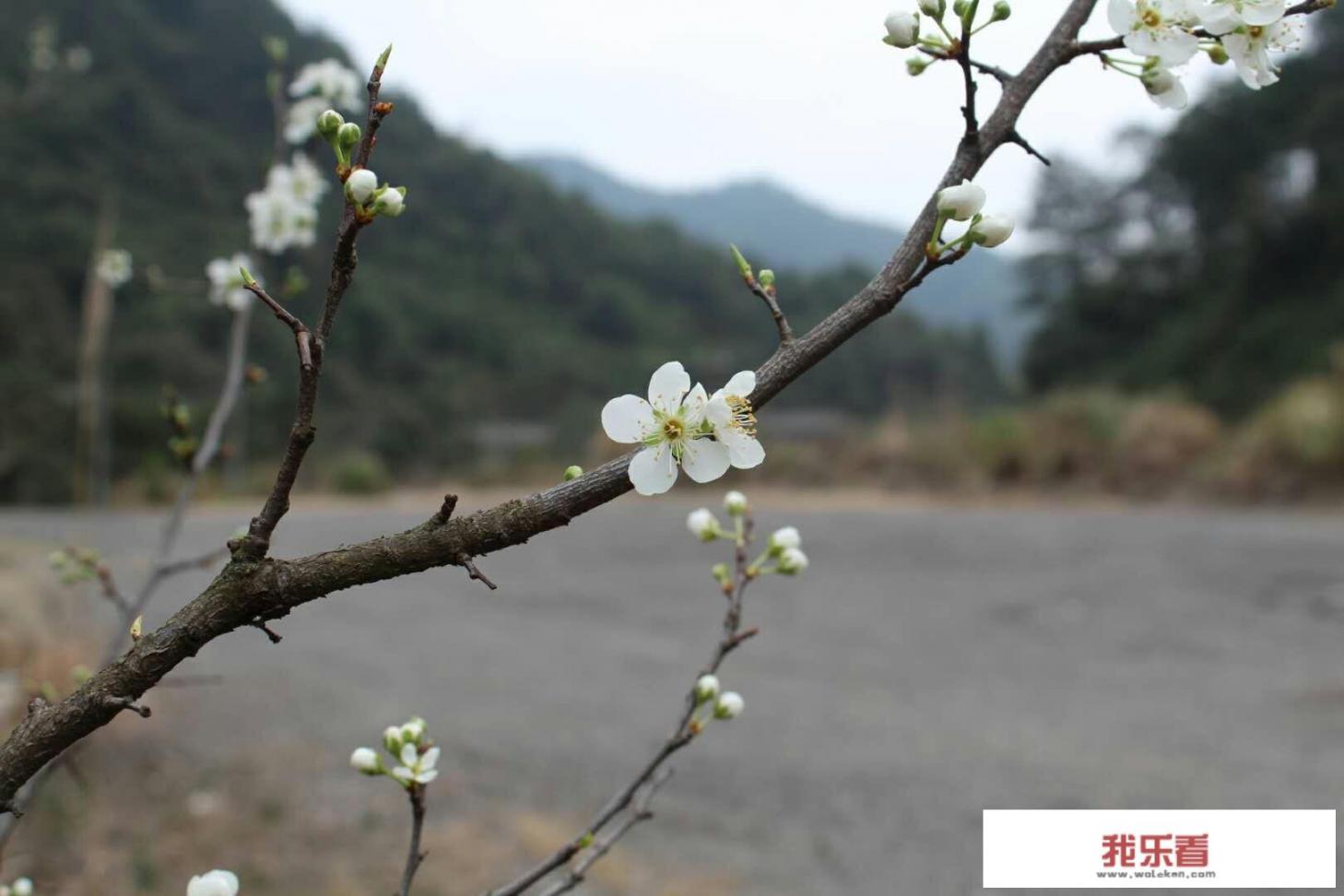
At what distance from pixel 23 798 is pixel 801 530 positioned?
6985 mm

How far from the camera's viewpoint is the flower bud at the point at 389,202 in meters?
0.52

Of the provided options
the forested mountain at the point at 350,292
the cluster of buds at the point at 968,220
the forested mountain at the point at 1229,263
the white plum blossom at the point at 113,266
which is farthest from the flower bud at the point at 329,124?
the forested mountain at the point at 1229,263

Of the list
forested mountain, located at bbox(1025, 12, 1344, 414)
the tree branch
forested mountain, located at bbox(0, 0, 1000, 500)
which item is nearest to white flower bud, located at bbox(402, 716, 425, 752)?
the tree branch

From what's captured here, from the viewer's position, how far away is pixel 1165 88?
712 millimetres

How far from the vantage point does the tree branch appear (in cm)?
51

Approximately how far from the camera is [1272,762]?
2957 millimetres

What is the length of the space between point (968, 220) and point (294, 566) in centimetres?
41

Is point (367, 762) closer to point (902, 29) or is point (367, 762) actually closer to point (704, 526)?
point (704, 526)

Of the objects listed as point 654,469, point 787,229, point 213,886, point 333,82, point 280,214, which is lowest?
point 213,886

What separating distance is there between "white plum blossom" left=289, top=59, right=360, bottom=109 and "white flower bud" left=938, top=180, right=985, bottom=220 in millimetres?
1490

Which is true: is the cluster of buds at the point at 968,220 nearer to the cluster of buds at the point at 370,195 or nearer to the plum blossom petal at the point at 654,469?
the plum blossom petal at the point at 654,469

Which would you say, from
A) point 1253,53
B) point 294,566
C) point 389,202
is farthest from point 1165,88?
point 294,566

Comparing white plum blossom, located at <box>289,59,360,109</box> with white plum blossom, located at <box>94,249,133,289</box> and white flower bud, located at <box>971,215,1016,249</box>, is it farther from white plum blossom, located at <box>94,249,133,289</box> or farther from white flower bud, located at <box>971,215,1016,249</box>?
white flower bud, located at <box>971,215,1016,249</box>

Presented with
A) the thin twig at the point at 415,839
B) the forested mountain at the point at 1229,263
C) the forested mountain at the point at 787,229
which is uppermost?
the forested mountain at the point at 787,229
